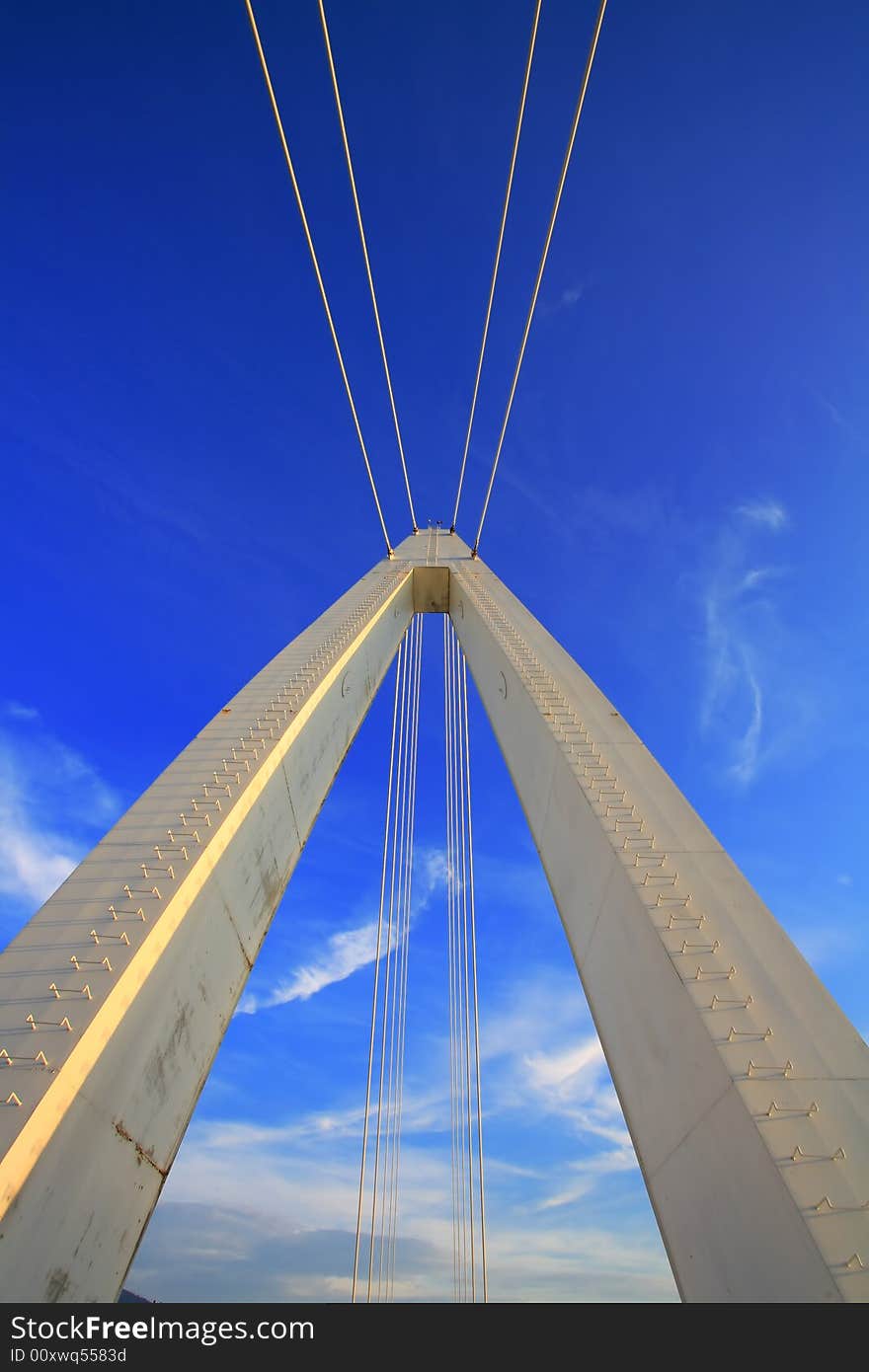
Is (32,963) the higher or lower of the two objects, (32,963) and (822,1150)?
the higher

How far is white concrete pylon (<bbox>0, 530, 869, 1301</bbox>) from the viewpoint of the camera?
10.7ft

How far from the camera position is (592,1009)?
5.52 metres

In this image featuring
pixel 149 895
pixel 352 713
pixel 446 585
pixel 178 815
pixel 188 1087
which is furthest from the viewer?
pixel 446 585

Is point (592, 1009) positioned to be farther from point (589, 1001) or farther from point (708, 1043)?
point (708, 1043)

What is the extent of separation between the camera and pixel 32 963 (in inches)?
165

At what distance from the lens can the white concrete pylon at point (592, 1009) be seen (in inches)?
129

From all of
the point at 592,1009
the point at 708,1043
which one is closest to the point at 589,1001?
the point at 592,1009

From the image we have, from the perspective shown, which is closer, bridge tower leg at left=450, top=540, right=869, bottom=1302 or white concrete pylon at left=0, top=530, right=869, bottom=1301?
bridge tower leg at left=450, top=540, right=869, bottom=1302

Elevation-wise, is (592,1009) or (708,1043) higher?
(592,1009)

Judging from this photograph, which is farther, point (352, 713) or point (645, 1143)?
point (352, 713)

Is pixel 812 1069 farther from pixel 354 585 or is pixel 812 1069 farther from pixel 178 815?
pixel 354 585
